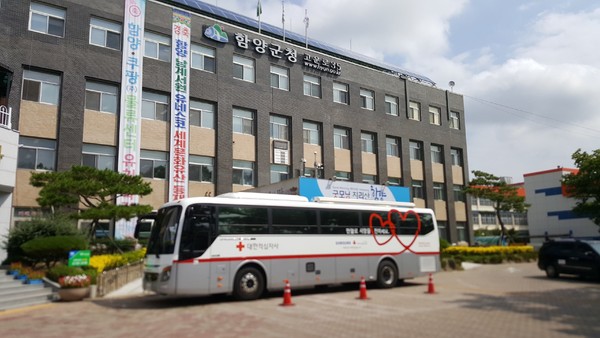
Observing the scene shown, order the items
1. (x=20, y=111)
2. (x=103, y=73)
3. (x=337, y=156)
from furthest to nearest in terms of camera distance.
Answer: (x=337, y=156), (x=103, y=73), (x=20, y=111)

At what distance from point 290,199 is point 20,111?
15276mm

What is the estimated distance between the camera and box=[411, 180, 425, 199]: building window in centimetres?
3912

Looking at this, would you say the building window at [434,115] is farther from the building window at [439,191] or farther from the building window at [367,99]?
the building window at [367,99]

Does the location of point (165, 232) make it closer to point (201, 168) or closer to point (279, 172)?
point (201, 168)

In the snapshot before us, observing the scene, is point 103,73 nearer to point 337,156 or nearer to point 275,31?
point 275,31

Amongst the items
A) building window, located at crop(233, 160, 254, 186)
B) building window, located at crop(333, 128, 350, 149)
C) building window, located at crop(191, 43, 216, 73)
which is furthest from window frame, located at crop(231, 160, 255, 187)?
building window, located at crop(333, 128, 350, 149)

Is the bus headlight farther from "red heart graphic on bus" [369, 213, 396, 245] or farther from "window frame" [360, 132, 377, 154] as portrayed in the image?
"window frame" [360, 132, 377, 154]

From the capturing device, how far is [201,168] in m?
28.0

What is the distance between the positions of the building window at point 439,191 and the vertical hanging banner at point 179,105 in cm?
→ 2260

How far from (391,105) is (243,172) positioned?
15.6 meters

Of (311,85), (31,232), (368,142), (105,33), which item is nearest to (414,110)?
(368,142)

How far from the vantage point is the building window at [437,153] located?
1633 inches

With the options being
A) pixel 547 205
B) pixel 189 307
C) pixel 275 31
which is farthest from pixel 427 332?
pixel 547 205

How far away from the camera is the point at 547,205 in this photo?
6234 cm
